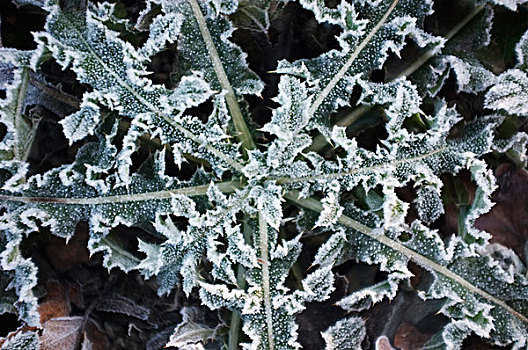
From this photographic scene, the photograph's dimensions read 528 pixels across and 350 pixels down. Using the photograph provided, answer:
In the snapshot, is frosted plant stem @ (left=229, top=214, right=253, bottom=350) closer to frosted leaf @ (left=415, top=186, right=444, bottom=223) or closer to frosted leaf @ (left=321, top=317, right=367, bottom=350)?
frosted leaf @ (left=321, top=317, right=367, bottom=350)

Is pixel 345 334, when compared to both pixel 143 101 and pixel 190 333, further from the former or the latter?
pixel 143 101

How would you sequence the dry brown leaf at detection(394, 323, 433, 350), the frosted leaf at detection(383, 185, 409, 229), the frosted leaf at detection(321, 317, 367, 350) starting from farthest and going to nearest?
the dry brown leaf at detection(394, 323, 433, 350) < the frosted leaf at detection(321, 317, 367, 350) < the frosted leaf at detection(383, 185, 409, 229)

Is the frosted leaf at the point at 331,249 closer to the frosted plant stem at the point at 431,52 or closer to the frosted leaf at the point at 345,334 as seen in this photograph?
the frosted leaf at the point at 345,334

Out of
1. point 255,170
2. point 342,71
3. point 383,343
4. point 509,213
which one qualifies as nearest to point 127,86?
point 255,170

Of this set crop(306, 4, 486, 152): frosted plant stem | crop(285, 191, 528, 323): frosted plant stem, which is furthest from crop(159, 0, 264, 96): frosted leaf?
crop(285, 191, 528, 323): frosted plant stem

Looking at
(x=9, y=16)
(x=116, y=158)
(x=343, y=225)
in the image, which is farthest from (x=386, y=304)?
(x=9, y=16)

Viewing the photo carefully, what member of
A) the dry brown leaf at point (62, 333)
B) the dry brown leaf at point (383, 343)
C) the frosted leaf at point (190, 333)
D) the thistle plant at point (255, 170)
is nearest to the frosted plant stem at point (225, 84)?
the thistle plant at point (255, 170)
